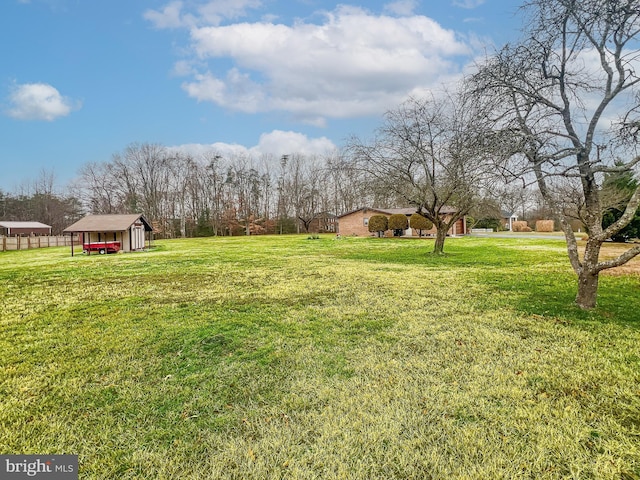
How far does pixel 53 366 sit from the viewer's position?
Answer: 3486 millimetres

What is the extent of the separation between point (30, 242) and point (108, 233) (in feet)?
42.1

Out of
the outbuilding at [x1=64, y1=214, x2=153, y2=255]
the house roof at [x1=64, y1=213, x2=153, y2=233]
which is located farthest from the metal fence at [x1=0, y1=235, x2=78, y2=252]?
the house roof at [x1=64, y1=213, x2=153, y2=233]

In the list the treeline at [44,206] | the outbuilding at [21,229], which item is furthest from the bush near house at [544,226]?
the outbuilding at [21,229]

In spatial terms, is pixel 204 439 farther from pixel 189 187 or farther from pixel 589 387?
pixel 189 187

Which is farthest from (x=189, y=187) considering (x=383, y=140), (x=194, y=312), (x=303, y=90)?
(x=194, y=312)

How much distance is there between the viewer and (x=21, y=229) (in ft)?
116

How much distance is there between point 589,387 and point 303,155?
47.2m

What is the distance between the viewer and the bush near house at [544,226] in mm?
40819

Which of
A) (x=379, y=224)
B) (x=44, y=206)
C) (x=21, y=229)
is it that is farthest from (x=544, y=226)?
(x=44, y=206)

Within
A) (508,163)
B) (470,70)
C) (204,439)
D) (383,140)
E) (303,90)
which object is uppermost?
(303,90)

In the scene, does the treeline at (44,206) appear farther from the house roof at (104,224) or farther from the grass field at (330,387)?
the grass field at (330,387)

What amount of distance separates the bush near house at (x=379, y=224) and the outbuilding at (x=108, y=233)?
22119 millimetres

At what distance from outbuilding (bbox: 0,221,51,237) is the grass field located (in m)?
40.7

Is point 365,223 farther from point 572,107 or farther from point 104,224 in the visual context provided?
point 572,107
